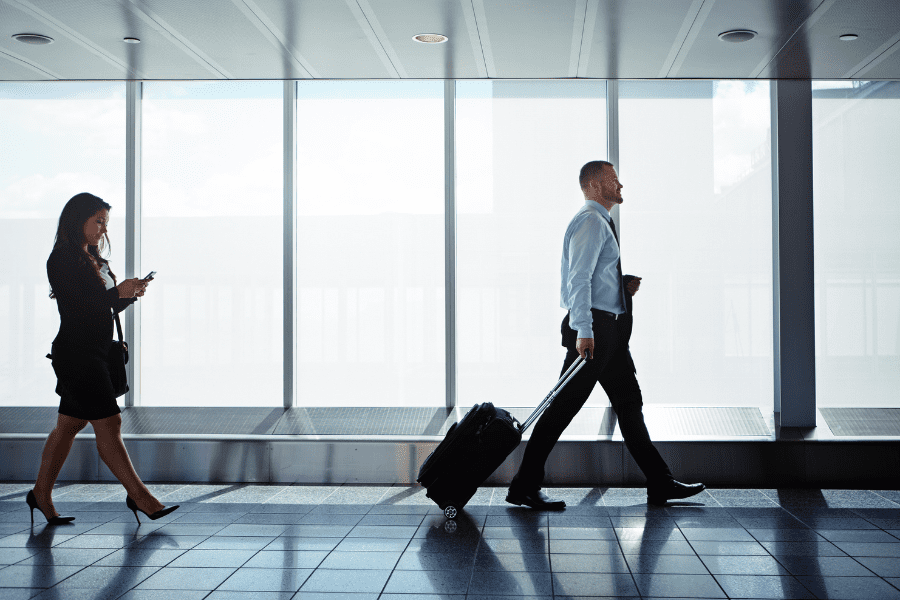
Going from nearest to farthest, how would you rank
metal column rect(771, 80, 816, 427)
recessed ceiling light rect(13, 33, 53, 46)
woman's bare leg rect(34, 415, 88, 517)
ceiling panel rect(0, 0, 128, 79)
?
woman's bare leg rect(34, 415, 88, 517) → ceiling panel rect(0, 0, 128, 79) → recessed ceiling light rect(13, 33, 53, 46) → metal column rect(771, 80, 816, 427)

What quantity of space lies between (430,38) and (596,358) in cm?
202

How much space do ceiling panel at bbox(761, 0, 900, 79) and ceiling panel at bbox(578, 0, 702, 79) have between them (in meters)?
0.68

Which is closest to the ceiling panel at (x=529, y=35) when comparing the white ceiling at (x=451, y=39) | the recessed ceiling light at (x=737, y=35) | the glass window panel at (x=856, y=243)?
the white ceiling at (x=451, y=39)

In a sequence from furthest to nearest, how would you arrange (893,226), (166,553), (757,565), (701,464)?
(893,226) → (701,464) → (166,553) → (757,565)

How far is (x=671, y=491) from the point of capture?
4082 mm

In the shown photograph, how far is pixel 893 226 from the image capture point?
207 inches

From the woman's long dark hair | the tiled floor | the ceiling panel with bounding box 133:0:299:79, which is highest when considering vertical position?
the ceiling panel with bounding box 133:0:299:79

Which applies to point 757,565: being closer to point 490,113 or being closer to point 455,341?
point 455,341

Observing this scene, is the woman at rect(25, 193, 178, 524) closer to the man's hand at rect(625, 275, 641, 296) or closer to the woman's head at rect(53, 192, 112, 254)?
the woman's head at rect(53, 192, 112, 254)

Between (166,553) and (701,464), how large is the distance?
126 inches

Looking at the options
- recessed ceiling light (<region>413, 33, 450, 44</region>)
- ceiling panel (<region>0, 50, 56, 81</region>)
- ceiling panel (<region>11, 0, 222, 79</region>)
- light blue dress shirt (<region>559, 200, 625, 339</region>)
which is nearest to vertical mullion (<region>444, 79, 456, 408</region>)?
recessed ceiling light (<region>413, 33, 450, 44</region>)

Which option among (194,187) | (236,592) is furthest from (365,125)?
(236,592)

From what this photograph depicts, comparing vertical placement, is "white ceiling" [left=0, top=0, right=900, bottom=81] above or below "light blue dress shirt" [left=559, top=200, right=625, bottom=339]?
above

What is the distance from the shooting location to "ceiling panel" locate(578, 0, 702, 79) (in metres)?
3.70
